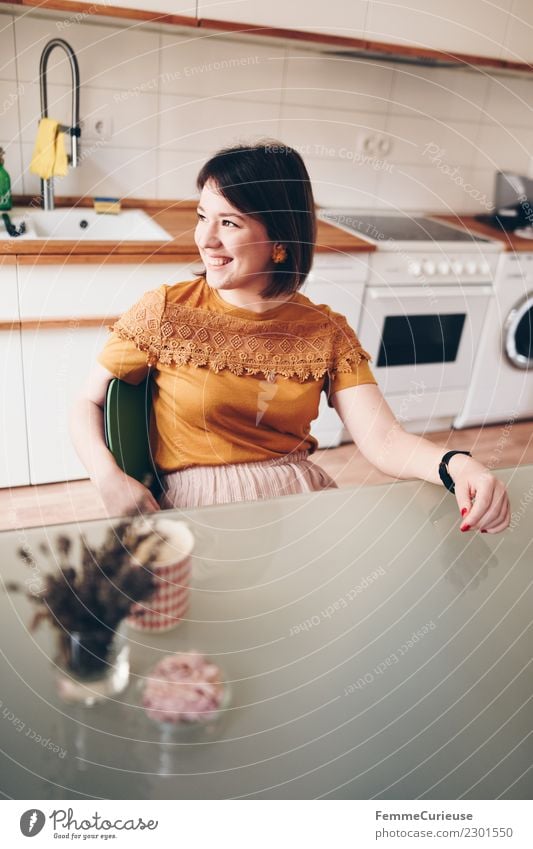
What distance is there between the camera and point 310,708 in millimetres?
575

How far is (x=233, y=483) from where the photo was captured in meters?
Result: 0.92

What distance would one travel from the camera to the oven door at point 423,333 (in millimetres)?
1938

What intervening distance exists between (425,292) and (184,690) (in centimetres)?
165

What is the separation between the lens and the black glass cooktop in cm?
192

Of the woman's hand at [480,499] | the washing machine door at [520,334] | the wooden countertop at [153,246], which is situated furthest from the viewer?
the washing machine door at [520,334]

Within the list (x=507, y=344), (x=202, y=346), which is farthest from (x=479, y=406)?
(x=202, y=346)

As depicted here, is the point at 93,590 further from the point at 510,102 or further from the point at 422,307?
the point at 510,102

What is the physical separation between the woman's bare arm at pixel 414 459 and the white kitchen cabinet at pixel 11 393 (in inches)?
34.3

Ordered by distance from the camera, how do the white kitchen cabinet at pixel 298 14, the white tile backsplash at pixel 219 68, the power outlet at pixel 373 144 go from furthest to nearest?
the power outlet at pixel 373 144 → the white tile backsplash at pixel 219 68 → the white kitchen cabinet at pixel 298 14

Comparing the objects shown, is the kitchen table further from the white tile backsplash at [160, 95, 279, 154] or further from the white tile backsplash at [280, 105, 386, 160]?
the white tile backsplash at [280, 105, 386, 160]

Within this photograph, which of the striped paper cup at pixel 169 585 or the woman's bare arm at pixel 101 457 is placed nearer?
the striped paper cup at pixel 169 585

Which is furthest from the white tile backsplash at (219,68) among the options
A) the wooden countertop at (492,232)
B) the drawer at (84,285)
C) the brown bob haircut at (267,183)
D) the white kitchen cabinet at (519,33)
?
the brown bob haircut at (267,183)

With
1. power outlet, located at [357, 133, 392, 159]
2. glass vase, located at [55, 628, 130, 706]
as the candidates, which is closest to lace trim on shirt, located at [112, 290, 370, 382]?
glass vase, located at [55, 628, 130, 706]

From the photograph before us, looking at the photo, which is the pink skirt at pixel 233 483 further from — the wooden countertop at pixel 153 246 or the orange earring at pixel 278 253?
the wooden countertop at pixel 153 246
